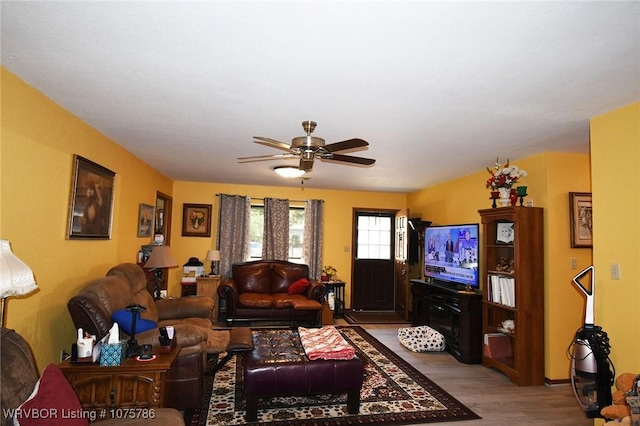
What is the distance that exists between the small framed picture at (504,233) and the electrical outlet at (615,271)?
1322mm

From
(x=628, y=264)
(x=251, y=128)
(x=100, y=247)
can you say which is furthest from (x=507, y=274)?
(x=100, y=247)

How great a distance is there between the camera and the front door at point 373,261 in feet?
23.6

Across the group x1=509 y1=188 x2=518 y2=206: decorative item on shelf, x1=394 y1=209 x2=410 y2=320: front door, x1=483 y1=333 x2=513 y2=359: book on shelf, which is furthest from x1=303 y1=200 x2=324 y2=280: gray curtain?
x1=509 y1=188 x2=518 y2=206: decorative item on shelf

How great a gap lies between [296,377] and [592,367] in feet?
7.18

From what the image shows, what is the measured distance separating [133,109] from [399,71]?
2.06m

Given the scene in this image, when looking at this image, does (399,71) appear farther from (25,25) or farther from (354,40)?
(25,25)

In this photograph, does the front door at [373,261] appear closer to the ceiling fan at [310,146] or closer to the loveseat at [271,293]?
the loveseat at [271,293]

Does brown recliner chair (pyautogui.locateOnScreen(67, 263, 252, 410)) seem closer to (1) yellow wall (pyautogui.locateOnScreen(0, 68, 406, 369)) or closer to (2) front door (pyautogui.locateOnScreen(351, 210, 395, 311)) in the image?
(1) yellow wall (pyautogui.locateOnScreen(0, 68, 406, 369))

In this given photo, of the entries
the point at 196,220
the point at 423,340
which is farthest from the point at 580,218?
the point at 196,220

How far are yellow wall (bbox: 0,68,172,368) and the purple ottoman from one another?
1.54m

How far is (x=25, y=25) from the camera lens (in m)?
1.71

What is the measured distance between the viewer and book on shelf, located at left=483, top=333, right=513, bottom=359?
410cm

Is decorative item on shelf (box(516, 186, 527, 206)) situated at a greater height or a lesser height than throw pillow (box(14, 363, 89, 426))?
greater

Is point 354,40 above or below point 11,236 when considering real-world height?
above
